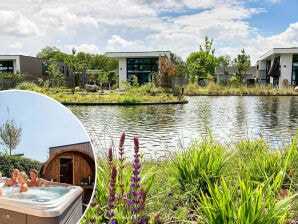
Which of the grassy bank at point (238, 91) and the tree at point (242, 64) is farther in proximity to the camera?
the tree at point (242, 64)

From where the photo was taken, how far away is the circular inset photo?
1.18 metres

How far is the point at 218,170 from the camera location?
11.5 feet

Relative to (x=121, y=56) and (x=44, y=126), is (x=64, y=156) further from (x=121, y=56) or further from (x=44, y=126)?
(x=121, y=56)

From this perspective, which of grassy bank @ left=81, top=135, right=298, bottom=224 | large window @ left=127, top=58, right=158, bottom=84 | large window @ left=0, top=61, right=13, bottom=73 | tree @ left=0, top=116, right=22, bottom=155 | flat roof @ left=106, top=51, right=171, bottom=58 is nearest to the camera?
tree @ left=0, top=116, right=22, bottom=155

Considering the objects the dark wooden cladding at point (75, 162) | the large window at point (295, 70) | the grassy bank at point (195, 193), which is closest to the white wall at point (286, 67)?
the large window at point (295, 70)

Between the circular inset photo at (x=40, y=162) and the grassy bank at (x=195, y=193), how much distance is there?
1.12ft

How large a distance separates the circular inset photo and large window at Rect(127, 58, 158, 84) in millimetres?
45508

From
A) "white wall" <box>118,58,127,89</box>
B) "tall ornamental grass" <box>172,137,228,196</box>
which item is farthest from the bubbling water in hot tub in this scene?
"white wall" <box>118,58,127,89</box>

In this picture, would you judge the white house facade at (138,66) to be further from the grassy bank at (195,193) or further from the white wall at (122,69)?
the grassy bank at (195,193)

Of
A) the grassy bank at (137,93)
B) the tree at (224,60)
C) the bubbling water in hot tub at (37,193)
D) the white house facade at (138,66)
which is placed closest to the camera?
the bubbling water in hot tub at (37,193)

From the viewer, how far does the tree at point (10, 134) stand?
1.28 m

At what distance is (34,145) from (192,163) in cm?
240

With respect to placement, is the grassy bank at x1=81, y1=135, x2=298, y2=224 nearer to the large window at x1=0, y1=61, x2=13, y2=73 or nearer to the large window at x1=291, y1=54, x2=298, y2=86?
the large window at x1=291, y1=54, x2=298, y2=86

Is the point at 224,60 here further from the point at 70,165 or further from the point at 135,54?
the point at 70,165
